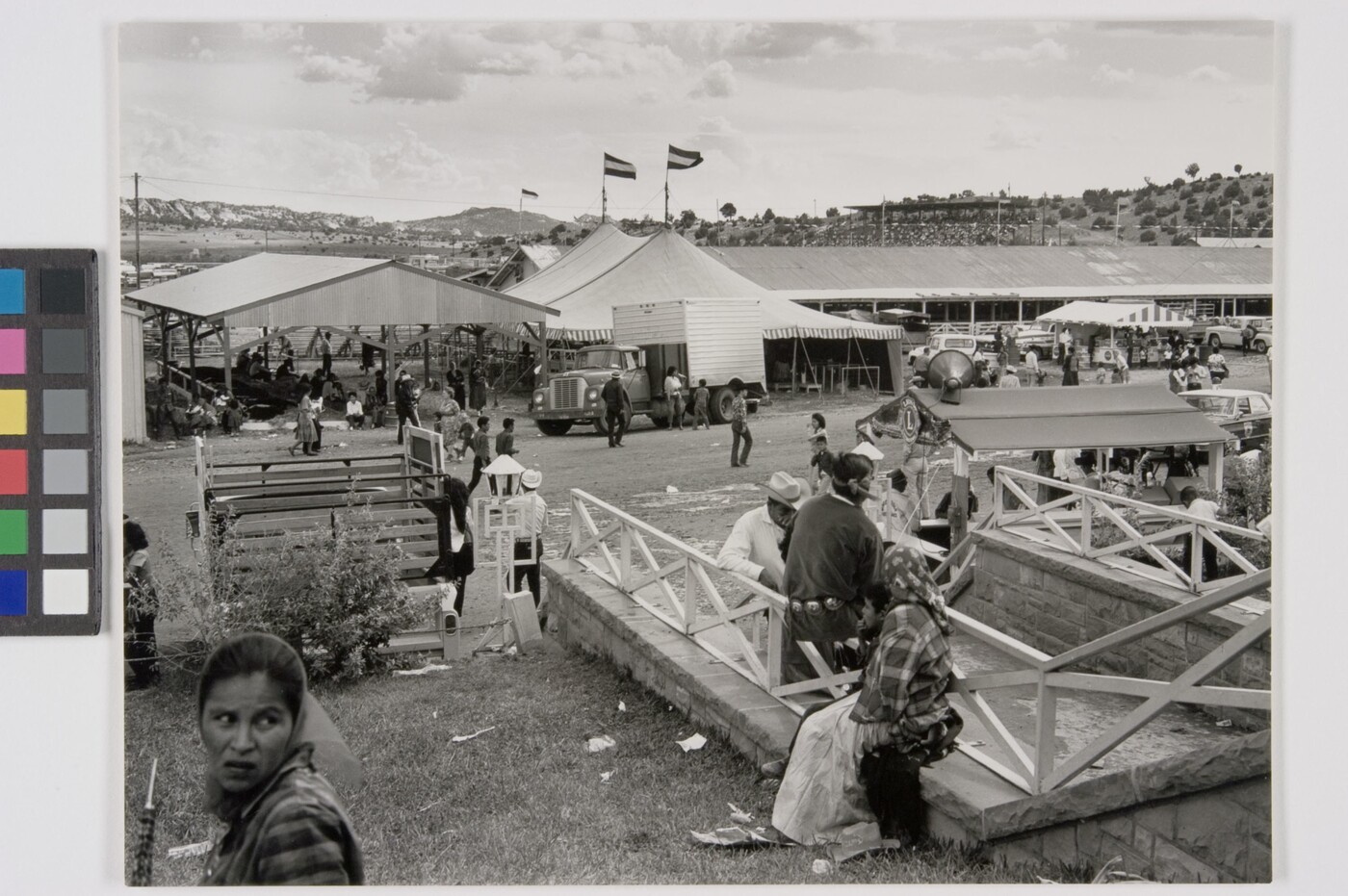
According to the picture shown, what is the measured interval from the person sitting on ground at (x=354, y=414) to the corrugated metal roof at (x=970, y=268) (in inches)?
89.8

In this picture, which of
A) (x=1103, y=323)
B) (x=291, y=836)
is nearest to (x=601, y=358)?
(x=1103, y=323)

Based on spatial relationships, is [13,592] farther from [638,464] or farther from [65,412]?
[638,464]

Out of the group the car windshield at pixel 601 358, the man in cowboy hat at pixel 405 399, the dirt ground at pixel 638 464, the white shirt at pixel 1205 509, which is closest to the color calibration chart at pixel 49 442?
the dirt ground at pixel 638 464

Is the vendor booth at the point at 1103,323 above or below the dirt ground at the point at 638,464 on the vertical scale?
above

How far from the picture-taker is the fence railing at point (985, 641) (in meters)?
3.85

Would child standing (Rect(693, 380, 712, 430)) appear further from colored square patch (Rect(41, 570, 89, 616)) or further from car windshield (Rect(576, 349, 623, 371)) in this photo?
colored square patch (Rect(41, 570, 89, 616))

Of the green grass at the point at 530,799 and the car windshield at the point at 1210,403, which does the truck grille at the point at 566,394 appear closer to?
the green grass at the point at 530,799

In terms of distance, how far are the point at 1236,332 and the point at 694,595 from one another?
8.96 ft

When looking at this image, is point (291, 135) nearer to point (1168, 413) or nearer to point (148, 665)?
point (148, 665)

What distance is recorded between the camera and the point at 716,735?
5328mm

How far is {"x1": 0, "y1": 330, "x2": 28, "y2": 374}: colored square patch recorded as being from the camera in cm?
A: 456

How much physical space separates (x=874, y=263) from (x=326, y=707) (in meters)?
3.51

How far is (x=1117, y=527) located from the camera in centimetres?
732

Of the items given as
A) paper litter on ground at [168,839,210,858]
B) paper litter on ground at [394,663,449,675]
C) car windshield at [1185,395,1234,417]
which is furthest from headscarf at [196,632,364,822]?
car windshield at [1185,395,1234,417]
